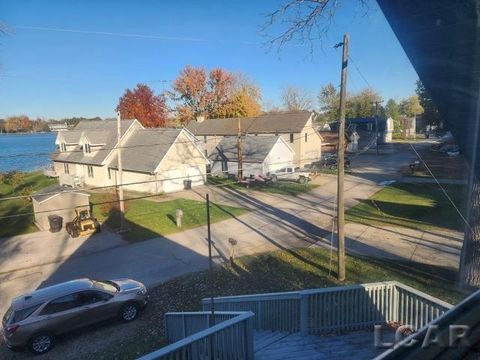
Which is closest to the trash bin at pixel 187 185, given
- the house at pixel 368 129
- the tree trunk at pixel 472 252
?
the house at pixel 368 129

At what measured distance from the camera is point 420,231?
1806cm

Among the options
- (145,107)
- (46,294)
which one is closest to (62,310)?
(46,294)

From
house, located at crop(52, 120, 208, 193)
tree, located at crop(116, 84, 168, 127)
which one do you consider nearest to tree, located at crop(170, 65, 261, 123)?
tree, located at crop(116, 84, 168, 127)

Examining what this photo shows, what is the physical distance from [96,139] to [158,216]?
16704mm

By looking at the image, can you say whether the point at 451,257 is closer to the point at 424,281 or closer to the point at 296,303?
the point at 424,281

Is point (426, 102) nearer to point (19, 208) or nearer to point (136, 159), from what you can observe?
point (136, 159)

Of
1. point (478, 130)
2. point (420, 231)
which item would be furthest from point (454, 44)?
point (420, 231)

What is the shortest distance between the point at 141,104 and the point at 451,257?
54.2 m

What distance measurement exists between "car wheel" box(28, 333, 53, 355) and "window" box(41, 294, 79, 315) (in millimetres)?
618

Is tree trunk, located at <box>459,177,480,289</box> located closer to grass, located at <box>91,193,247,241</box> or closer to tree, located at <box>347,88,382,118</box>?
tree, located at <box>347,88,382,118</box>

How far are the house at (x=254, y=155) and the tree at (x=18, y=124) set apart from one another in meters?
17.1

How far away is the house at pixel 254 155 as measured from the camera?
35.3m

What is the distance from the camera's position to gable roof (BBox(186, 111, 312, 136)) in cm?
4256

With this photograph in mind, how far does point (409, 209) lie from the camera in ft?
73.7
